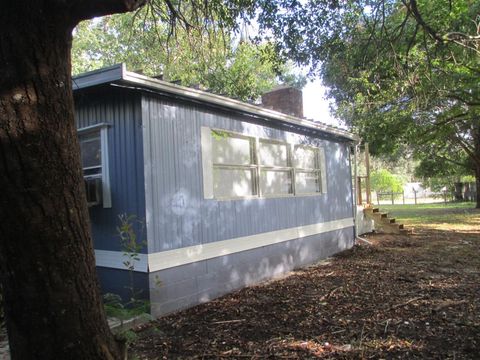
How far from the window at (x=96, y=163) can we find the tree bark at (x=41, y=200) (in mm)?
3871

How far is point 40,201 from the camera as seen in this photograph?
2070 millimetres

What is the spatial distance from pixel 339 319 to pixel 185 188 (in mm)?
2747

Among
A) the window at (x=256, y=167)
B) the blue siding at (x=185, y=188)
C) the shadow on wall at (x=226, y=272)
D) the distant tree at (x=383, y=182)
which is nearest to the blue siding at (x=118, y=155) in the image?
the blue siding at (x=185, y=188)

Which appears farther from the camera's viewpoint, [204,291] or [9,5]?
[204,291]

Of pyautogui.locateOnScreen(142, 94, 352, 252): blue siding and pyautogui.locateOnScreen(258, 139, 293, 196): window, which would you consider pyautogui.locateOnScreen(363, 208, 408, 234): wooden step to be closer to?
pyautogui.locateOnScreen(258, 139, 293, 196): window

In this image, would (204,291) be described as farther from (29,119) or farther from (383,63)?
(383,63)

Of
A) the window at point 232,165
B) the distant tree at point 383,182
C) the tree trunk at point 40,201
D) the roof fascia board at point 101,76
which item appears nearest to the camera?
the tree trunk at point 40,201

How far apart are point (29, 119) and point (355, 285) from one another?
243 inches

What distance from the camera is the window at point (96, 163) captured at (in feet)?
19.7

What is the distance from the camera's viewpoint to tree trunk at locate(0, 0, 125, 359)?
6.70 feet

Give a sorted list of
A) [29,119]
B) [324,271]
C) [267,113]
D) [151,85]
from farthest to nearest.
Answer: [324,271] → [267,113] → [151,85] → [29,119]

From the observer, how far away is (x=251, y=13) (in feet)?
26.0

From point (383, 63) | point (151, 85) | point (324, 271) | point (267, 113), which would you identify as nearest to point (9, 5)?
point (151, 85)

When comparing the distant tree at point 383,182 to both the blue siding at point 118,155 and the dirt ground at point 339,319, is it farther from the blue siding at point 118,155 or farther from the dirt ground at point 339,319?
the blue siding at point 118,155
